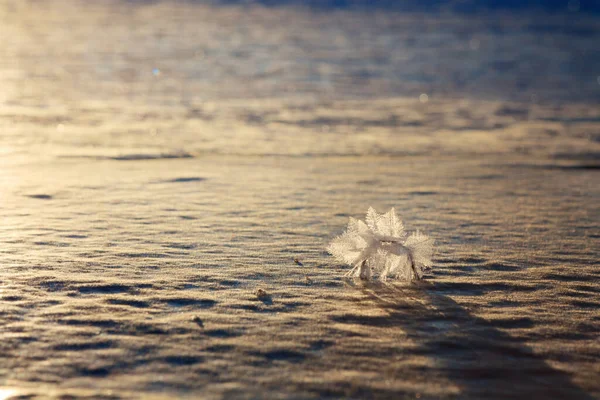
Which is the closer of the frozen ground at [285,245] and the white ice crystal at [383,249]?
the frozen ground at [285,245]

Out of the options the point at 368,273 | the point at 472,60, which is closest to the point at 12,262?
the point at 368,273

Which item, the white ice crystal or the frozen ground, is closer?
the frozen ground

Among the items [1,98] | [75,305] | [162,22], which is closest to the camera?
[75,305]

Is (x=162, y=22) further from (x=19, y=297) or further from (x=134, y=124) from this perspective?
(x=19, y=297)

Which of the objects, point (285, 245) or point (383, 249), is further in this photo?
point (285, 245)

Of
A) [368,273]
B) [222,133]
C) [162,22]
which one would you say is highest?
[162,22]
